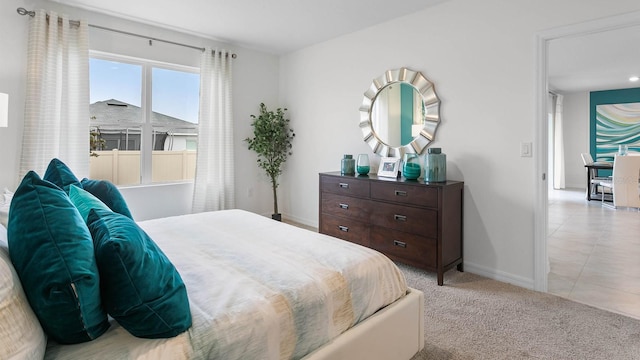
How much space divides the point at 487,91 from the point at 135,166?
149 inches

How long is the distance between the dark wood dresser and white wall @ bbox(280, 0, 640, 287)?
0.24 metres

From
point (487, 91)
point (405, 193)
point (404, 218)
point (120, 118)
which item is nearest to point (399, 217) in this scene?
point (404, 218)

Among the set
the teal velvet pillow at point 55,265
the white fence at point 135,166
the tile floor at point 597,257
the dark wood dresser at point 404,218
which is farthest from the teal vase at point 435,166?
the white fence at point 135,166

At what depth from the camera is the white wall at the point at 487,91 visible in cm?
273

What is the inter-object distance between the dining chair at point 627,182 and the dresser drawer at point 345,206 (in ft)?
17.5

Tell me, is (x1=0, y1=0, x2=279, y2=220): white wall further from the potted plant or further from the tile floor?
the tile floor

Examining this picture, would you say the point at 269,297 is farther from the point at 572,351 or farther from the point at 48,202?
the point at 572,351

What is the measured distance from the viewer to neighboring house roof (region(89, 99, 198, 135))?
145 inches

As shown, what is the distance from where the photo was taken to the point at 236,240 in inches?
76.4

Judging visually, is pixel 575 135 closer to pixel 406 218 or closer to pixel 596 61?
pixel 596 61

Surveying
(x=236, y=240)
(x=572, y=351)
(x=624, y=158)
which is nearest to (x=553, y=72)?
(x=624, y=158)

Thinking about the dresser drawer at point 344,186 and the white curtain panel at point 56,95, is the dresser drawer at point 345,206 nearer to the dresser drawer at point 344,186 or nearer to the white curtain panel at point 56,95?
the dresser drawer at point 344,186

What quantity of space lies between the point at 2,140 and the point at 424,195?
3.77 metres

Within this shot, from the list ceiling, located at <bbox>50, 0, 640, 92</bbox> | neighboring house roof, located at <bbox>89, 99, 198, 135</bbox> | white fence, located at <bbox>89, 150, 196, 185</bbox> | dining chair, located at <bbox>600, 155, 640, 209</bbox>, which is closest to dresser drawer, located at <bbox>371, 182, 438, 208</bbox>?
ceiling, located at <bbox>50, 0, 640, 92</bbox>
